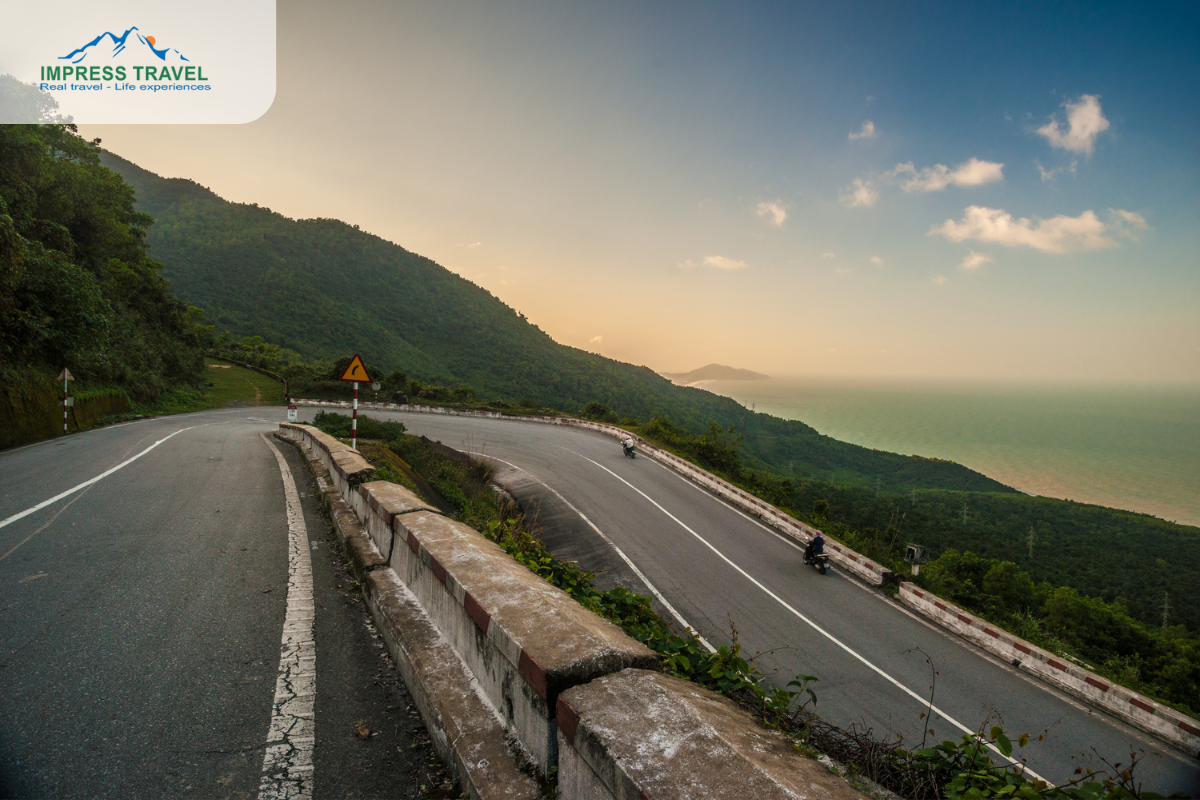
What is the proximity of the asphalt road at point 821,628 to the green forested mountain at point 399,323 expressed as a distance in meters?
51.3

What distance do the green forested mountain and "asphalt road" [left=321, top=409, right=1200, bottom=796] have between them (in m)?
51.3

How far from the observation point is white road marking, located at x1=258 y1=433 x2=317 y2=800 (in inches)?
79.0

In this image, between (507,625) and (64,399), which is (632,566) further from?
(64,399)

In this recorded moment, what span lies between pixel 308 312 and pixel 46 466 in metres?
104

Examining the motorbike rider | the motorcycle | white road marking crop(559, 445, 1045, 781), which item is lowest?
white road marking crop(559, 445, 1045, 781)

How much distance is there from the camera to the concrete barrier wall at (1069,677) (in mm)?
7148

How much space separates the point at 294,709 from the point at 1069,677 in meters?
12.2

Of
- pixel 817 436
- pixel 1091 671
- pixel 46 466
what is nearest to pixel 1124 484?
pixel 817 436

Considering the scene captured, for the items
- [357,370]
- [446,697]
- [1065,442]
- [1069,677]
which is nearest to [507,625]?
[446,697]

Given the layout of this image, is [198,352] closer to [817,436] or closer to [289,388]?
[289,388]

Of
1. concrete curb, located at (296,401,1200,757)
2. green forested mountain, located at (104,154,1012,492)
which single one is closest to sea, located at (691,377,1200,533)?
green forested mountain, located at (104,154,1012,492)

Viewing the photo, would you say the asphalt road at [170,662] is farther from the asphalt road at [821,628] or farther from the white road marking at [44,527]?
the asphalt road at [821,628]

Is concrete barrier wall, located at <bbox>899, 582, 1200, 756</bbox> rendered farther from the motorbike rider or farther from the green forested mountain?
the green forested mountain

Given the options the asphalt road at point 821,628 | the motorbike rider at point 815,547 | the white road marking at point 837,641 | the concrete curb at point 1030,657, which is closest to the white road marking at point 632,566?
the asphalt road at point 821,628
